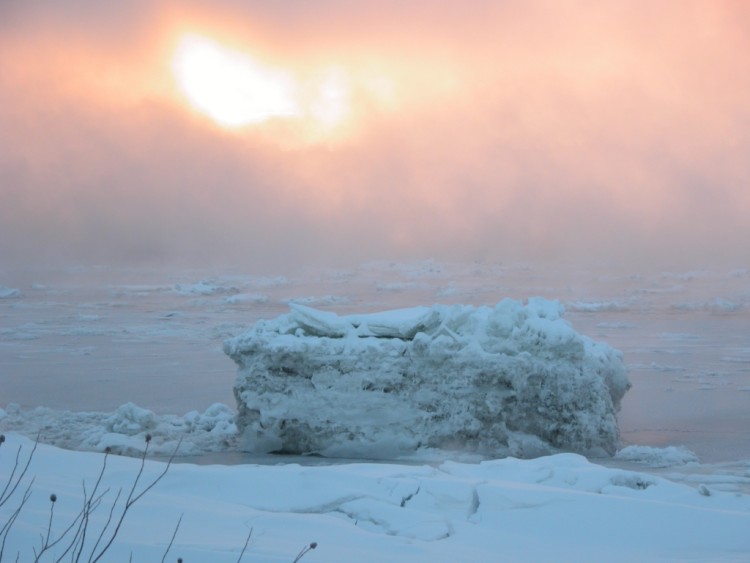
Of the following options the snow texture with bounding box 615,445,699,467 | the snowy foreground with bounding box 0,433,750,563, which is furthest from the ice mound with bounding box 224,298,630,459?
the snowy foreground with bounding box 0,433,750,563

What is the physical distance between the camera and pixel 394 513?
4250 mm

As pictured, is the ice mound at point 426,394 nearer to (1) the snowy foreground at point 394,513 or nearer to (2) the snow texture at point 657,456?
(2) the snow texture at point 657,456

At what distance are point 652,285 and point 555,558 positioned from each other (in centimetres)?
2965

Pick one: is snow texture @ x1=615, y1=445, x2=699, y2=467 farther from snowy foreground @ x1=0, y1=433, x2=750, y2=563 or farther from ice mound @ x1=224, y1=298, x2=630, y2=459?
snowy foreground @ x1=0, y1=433, x2=750, y2=563

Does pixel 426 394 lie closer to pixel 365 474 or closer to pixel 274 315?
pixel 365 474

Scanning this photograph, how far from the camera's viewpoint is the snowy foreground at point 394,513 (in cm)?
353

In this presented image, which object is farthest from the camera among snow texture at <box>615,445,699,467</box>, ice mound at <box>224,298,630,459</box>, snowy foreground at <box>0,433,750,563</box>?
ice mound at <box>224,298,630,459</box>

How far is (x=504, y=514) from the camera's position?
4.38 m

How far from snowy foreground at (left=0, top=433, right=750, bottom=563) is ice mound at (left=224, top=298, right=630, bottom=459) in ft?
5.62

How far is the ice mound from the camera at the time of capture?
284 inches

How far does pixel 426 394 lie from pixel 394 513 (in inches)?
123

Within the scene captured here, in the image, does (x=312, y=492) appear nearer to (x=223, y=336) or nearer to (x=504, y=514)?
(x=504, y=514)

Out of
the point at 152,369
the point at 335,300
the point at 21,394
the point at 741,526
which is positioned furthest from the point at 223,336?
the point at 741,526

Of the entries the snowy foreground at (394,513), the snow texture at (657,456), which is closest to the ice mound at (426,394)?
the snow texture at (657,456)
